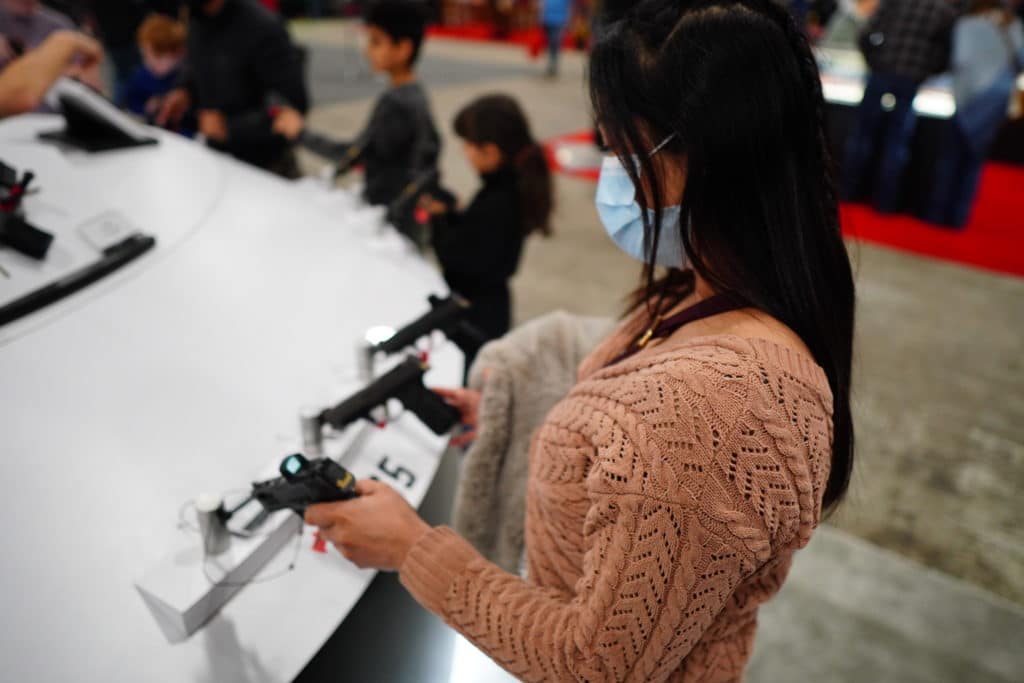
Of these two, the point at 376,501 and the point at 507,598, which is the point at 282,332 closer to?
the point at 376,501

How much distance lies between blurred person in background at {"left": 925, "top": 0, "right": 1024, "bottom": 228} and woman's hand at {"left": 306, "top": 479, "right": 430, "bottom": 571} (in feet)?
15.9

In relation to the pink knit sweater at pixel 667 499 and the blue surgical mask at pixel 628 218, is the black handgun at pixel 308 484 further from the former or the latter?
the blue surgical mask at pixel 628 218

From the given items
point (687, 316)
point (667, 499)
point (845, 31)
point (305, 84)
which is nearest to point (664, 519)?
point (667, 499)

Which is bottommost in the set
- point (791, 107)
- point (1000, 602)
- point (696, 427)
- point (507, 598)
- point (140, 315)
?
point (1000, 602)

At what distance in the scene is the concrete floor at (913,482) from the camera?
6.26ft

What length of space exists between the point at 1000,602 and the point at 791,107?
205cm

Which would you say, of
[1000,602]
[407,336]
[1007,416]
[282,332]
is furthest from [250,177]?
[1007,416]

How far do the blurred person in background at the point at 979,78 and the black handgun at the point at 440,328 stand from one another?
4.37 metres

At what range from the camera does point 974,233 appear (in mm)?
4863

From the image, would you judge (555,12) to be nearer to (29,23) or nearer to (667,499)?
(29,23)

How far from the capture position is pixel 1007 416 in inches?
114

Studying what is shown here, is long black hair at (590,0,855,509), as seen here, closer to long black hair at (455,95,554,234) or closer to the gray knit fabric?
the gray knit fabric

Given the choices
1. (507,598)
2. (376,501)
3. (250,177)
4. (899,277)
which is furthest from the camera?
(899,277)

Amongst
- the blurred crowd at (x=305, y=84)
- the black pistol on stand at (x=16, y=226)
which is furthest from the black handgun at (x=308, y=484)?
the blurred crowd at (x=305, y=84)
